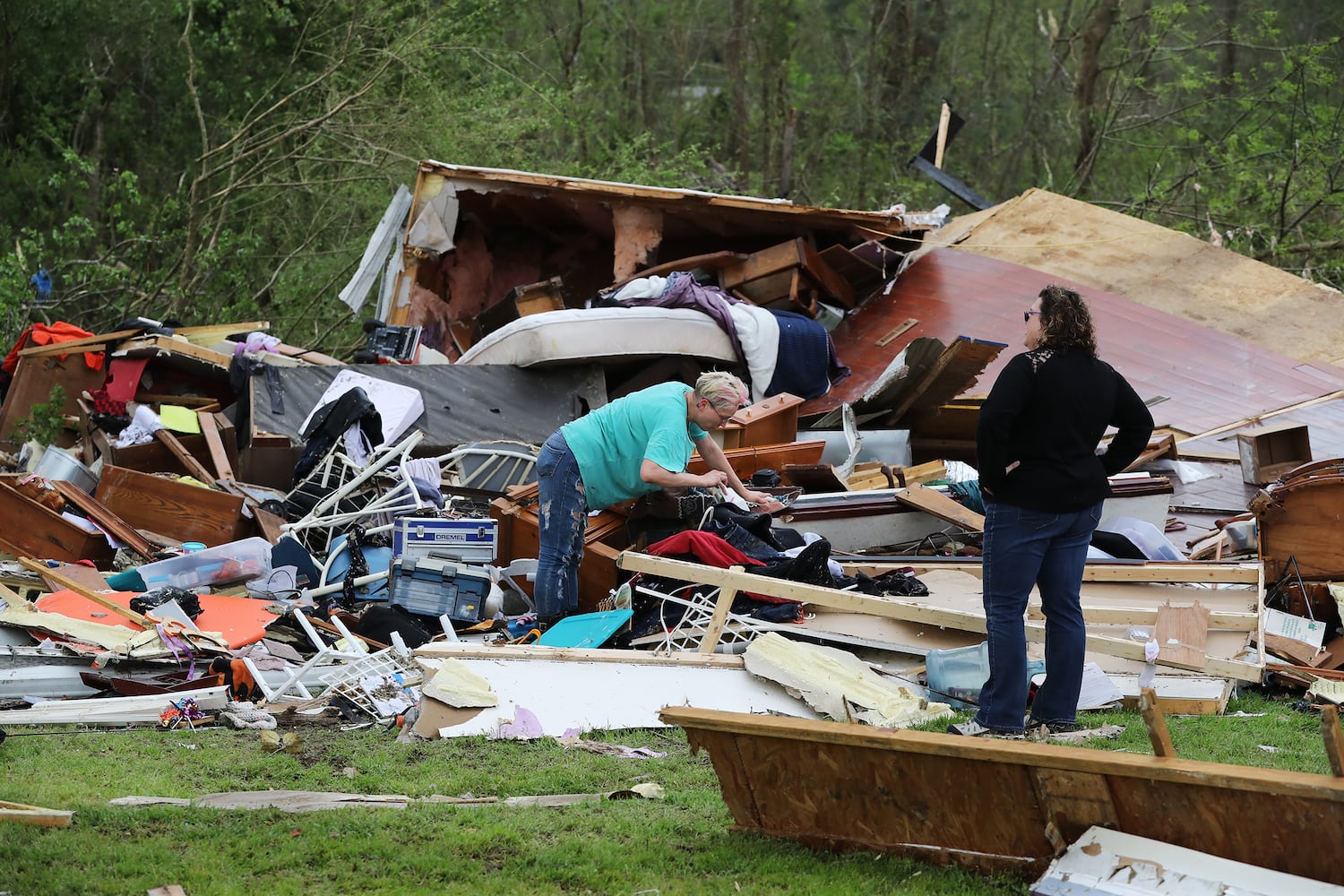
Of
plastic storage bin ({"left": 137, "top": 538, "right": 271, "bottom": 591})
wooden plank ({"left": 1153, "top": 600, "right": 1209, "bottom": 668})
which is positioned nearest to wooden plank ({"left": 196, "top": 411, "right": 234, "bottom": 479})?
plastic storage bin ({"left": 137, "top": 538, "right": 271, "bottom": 591})

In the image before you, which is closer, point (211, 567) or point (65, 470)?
point (211, 567)

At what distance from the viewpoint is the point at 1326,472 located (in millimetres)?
7332

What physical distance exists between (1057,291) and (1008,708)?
1.64 m

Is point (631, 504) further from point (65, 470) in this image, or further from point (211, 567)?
point (65, 470)

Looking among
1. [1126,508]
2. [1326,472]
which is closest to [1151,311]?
[1126,508]

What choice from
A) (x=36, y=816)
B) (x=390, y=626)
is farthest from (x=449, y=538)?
(x=36, y=816)

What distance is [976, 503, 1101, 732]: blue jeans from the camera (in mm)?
5105

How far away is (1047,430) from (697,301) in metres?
7.04

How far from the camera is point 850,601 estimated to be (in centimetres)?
679

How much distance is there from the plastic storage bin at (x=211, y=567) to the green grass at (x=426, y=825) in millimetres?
2580

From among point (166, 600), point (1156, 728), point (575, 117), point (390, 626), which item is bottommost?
point (390, 626)

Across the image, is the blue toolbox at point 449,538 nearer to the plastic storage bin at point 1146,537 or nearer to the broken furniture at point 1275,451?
the plastic storage bin at point 1146,537

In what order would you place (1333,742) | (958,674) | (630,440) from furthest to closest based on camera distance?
(630,440) → (958,674) → (1333,742)

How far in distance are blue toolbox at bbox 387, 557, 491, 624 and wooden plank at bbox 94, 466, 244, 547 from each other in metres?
2.34
